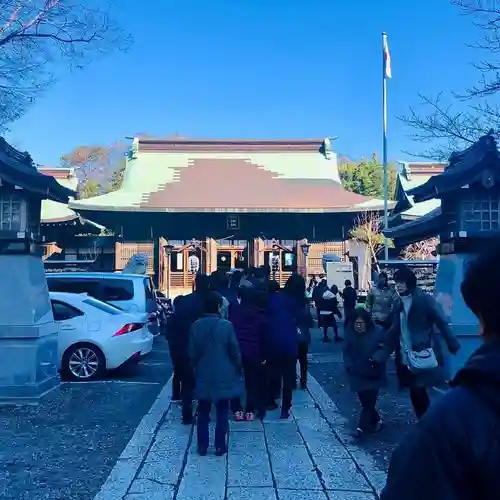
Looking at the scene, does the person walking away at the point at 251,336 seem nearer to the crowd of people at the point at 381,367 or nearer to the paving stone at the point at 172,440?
the crowd of people at the point at 381,367

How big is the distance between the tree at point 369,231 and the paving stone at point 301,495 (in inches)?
955

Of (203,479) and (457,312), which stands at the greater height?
(457,312)

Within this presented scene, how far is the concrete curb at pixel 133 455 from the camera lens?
195 inches

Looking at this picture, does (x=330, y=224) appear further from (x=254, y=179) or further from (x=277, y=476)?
(x=277, y=476)

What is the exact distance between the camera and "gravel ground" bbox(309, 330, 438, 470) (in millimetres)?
6316

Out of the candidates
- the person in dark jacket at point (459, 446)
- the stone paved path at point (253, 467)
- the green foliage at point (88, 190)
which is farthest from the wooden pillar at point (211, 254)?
the person in dark jacket at point (459, 446)

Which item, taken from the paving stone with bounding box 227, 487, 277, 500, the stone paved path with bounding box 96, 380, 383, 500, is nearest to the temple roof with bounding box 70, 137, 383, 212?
the stone paved path with bounding box 96, 380, 383, 500

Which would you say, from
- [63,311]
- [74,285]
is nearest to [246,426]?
[63,311]

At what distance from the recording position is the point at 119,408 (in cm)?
814

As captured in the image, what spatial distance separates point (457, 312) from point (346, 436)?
2.86 meters

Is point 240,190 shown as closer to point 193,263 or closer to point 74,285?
point 193,263

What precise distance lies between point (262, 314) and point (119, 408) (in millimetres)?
2383

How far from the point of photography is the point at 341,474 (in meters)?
5.38

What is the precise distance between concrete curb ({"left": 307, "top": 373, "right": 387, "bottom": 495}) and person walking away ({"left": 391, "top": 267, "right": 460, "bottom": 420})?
75 cm
